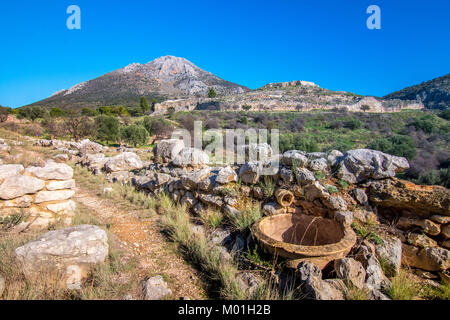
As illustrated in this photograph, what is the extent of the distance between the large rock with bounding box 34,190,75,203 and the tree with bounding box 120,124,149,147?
51.8 feet

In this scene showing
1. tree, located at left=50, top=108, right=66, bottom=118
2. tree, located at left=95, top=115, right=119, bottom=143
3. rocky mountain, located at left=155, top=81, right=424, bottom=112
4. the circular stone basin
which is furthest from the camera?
rocky mountain, located at left=155, top=81, right=424, bottom=112

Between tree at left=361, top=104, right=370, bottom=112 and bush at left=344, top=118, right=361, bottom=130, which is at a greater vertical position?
tree at left=361, top=104, right=370, bottom=112

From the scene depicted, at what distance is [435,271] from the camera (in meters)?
2.91

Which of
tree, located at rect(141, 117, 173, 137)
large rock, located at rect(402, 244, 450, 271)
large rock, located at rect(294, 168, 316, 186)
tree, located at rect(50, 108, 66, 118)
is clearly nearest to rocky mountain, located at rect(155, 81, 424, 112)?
tree, located at rect(50, 108, 66, 118)

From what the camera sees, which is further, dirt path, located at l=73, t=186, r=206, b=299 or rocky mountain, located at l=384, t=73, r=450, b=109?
rocky mountain, located at l=384, t=73, r=450, b=109

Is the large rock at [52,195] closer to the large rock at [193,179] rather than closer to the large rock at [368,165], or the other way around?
the large rock at [193,179]

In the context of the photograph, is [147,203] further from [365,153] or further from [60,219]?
[365,153]

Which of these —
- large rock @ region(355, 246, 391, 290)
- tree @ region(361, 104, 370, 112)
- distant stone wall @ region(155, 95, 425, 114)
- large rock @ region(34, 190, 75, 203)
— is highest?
distant stone wall @ region(155, 95, 425, 114)

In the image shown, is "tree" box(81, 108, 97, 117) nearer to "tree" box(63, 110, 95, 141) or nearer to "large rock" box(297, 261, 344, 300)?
"tree" box(63, 110, 95, 141)

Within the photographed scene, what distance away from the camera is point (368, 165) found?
3.76 metres

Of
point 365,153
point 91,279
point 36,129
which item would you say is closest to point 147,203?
point 91,279

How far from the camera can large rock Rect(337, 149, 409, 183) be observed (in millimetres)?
3625

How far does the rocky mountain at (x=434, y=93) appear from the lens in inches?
1560

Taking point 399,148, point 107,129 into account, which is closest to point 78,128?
point 107,129
